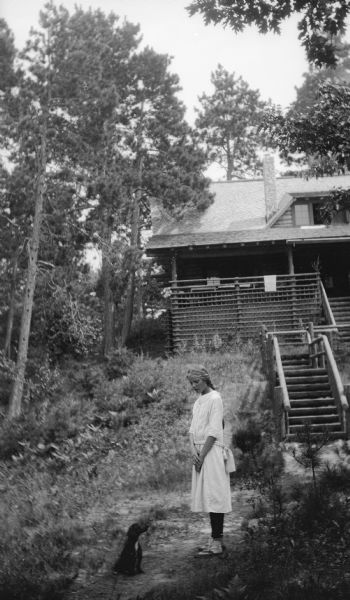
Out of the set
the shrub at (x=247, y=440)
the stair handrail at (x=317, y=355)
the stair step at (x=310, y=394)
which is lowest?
the shrub at (x=247, y=440)

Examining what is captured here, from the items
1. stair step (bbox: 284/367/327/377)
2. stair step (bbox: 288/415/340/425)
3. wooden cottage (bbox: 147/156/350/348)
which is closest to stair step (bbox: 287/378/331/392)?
stair step (bbox: 284/367/327/377)

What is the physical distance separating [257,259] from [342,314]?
4.95m

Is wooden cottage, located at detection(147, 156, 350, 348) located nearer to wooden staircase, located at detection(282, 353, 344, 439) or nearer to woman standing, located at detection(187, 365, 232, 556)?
wooden staircase, located at detection(282, 353, 344, 439)

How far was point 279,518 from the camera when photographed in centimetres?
650

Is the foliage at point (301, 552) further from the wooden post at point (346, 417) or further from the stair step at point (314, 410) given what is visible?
the stair step at point (314, 410)

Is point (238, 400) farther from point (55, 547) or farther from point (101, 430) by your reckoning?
point (55, 547)

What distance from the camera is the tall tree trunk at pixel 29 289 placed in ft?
61.2

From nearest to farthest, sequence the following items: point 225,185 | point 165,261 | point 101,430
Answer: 1. point 101,430
2. point 165,261
3. point 225,185

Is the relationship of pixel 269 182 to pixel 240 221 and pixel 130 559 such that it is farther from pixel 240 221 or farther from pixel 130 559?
pixel 130 559

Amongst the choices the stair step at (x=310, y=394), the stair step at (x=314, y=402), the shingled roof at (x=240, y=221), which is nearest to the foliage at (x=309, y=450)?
the stair step at (x=314, y=402)

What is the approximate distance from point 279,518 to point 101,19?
96.5ft

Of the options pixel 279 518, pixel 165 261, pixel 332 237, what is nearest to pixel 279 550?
pixel 279 518

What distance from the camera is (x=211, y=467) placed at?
587 cm

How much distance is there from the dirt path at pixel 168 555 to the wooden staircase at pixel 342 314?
523 inches
